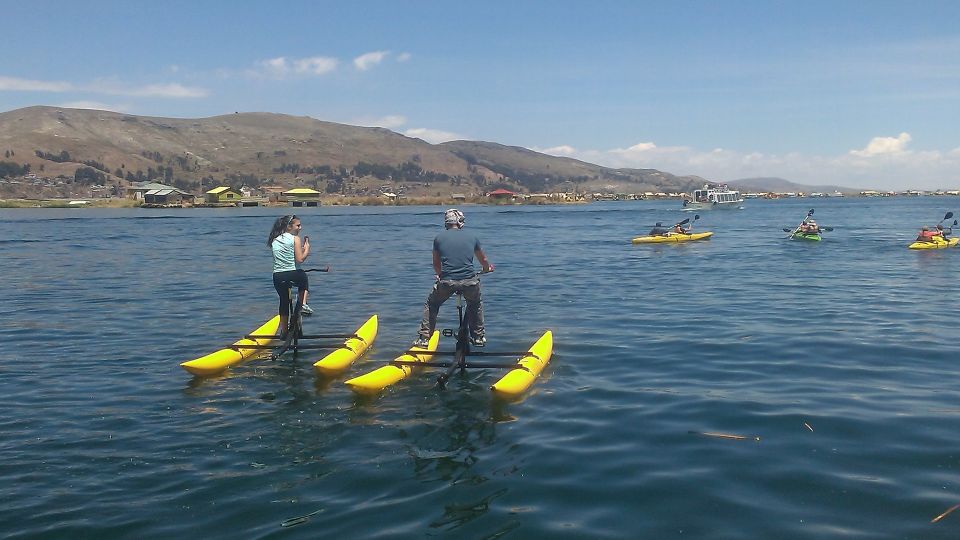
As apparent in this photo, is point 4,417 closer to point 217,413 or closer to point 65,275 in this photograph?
point 217,413

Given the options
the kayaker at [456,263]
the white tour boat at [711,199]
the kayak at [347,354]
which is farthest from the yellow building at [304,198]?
the kayaker at [456,263]

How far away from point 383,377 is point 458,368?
4.53ft

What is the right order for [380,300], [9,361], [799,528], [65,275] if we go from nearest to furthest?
[799,528] → [9,361] → [380,300] → [65,275]

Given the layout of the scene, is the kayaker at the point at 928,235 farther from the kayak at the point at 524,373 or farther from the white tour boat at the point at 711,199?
the white tour boat at the point at 711,199

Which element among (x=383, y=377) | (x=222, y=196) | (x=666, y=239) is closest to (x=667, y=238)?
(x=666, y=239)

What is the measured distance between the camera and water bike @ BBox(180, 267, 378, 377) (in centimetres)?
1296

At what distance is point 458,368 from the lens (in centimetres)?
1253

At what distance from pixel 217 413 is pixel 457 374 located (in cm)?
413

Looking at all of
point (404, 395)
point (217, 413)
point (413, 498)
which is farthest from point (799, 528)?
point (217, 413)

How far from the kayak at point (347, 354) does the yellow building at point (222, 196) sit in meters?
167

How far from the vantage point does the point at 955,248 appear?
37.2 metres

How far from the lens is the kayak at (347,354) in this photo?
42.5ft

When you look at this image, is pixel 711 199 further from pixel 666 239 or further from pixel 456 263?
pixel 456 263

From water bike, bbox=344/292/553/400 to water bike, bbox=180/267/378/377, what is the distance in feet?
3.49
